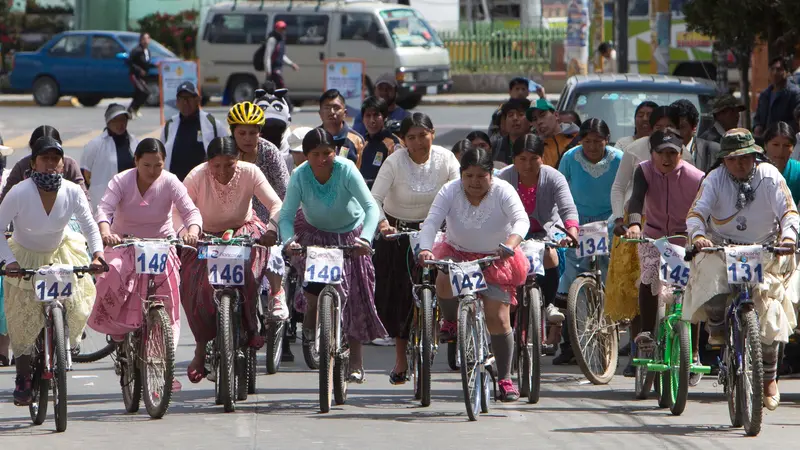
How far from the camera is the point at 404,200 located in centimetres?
1059

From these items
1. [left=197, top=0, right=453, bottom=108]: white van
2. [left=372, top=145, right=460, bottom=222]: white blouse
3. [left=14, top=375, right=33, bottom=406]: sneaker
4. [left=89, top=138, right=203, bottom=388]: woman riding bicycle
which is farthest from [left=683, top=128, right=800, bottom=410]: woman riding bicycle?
[left=197, top=0, right=453, bottom=108]: white van

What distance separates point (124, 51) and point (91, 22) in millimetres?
6494

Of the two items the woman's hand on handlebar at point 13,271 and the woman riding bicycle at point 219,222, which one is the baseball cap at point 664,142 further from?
the woman's hand on handlebar at point 13,271

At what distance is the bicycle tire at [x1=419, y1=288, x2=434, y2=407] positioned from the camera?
9.43 metres

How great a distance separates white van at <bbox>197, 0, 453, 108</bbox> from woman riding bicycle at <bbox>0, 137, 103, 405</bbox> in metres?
23.6

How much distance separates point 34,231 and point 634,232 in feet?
11.8

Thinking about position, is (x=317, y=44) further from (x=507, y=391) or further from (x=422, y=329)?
(x=422, y=329)

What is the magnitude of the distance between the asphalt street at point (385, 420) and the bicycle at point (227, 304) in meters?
0.20

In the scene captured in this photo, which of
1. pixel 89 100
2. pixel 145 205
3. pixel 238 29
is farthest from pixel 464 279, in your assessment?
pixel 89 100

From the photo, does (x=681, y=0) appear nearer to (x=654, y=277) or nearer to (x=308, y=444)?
(x=654, y=277)

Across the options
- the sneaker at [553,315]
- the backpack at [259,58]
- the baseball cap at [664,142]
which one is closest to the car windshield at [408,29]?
the backpack at [259,58]

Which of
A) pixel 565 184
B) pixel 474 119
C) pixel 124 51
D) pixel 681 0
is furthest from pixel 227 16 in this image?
pixel 565 184

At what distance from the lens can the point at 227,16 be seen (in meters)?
34.0

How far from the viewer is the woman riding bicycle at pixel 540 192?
412 inches
